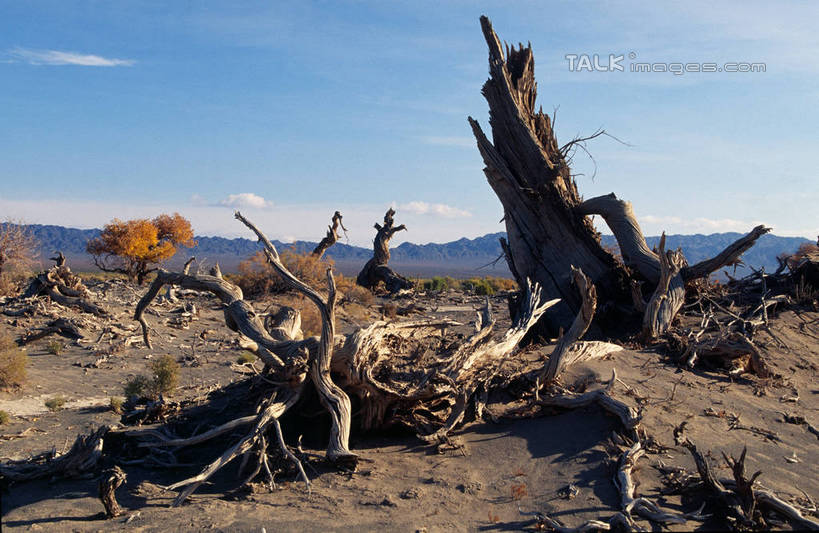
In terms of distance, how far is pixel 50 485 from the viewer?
6.02 meters

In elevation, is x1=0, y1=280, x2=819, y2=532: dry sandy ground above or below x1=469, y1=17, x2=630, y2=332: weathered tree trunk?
below

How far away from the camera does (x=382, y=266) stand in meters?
27.3

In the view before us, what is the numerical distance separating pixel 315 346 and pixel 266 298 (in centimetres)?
1469

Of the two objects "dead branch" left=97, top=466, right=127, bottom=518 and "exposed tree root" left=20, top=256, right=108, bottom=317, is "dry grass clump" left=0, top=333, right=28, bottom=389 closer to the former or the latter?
Answer: "exposed tree root" left=20, top=256, right=108, bottom=317

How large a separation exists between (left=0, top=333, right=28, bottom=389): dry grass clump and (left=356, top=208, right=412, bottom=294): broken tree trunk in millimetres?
16756

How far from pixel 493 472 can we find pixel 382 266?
71.1ft

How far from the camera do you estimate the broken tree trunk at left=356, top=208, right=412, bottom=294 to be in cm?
2655

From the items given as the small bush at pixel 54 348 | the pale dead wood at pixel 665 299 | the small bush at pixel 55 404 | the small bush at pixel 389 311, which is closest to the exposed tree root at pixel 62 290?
the small bush at pixel 54 348

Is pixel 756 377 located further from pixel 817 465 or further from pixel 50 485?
pixel 50 485

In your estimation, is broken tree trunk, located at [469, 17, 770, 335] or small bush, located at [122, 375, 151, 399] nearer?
small bush, located at [122, 375, 151, 399]

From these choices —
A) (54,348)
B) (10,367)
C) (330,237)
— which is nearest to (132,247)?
(330,237)

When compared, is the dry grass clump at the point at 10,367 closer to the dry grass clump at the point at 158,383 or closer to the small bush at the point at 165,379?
the dry grass clump at the point at 158,383

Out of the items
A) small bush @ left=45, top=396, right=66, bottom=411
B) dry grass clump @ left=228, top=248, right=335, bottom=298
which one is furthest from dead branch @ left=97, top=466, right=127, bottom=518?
dry grass clump @ left=228, top=248, right=335, bottom=298

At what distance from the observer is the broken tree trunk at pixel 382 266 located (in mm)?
26547
